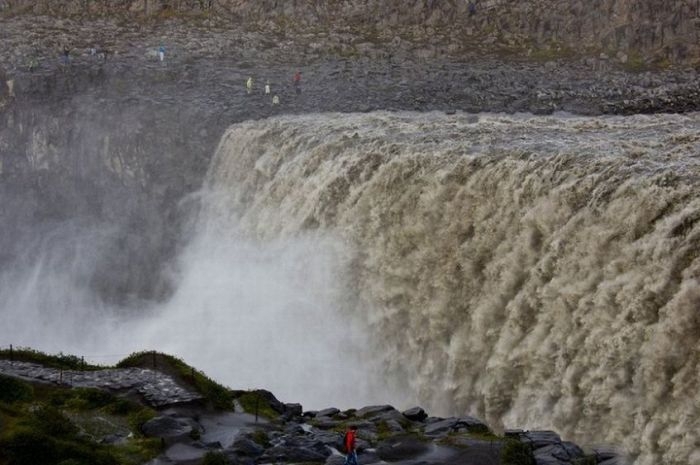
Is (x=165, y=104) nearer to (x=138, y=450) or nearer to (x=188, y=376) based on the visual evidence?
(x=188, y=376)

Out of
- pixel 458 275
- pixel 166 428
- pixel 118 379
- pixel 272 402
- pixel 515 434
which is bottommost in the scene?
pixel 515 434

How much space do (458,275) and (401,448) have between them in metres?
8.88

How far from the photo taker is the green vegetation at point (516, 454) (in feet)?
53.8

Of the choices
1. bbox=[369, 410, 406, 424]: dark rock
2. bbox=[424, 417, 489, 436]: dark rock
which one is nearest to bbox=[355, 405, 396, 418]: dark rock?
bbox=[369, 410, 406, 424]: dark rock

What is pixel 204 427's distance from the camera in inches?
762

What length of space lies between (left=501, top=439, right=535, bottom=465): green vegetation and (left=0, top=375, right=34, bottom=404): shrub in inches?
430

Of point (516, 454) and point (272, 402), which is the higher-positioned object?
point (272, 402)

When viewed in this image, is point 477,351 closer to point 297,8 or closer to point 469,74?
point 469,74

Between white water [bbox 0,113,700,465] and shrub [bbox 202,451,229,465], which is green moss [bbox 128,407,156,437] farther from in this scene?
white water [bbox 0,113,700,465]

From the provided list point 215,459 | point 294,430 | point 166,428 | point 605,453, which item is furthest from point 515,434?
point 166,428

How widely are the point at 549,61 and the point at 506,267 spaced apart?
3582 centimetres

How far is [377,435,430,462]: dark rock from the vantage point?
1769cm

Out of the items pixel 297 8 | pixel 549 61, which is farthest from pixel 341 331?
pixel 297 8

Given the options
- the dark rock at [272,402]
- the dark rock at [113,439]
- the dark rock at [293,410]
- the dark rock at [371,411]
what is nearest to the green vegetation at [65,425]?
the dark rock at [113,439]
